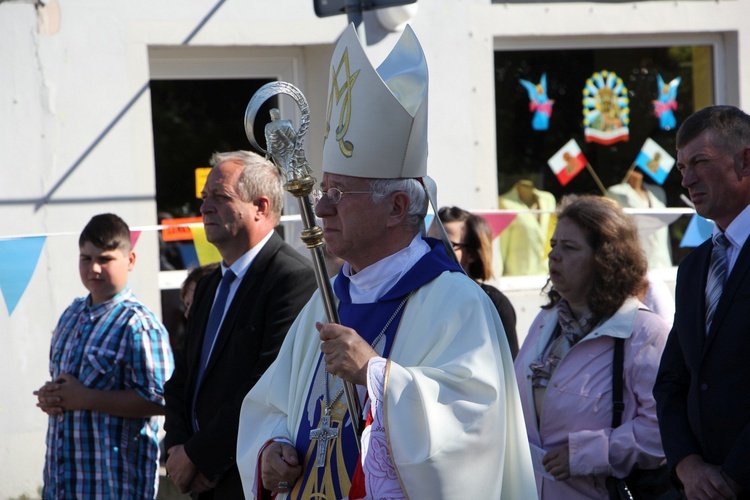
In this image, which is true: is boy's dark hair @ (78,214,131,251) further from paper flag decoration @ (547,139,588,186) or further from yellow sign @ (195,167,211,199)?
paper flag decoration @ (547,139,588,186)

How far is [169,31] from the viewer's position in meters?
7.49

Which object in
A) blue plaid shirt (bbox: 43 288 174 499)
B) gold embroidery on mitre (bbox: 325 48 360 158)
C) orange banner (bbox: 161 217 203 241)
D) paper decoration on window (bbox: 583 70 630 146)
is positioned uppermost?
paper decoration on window (bbox: 583 70 630 146)

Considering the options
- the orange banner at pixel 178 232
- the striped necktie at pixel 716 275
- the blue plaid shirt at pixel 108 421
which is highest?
the orange banner at pixel 178 232

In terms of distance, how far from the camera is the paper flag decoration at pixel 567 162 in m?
8.75

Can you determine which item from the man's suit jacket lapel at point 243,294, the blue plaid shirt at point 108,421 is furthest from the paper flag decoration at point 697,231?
the blue plaid shirt at point 108,421

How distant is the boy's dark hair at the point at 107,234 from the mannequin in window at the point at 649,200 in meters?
4.55

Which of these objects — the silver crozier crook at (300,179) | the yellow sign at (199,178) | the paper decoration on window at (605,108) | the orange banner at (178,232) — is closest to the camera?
the silver crozier crook at (300,179)

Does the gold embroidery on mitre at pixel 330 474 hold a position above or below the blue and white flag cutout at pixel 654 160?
below

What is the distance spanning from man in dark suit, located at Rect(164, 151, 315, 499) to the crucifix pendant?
1.13 metres

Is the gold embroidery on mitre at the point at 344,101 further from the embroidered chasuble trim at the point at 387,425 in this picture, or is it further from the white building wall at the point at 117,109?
the white building wall at the point at 117,109

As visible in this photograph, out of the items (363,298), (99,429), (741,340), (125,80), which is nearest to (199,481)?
(99,429)

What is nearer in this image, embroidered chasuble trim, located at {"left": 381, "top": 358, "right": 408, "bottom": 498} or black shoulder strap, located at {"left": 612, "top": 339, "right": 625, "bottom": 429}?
embroidered chasuble trim, located at {"left": 381, "top": 358, "right": 408, "bottom": 498}

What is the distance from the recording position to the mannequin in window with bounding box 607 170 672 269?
8.91 m

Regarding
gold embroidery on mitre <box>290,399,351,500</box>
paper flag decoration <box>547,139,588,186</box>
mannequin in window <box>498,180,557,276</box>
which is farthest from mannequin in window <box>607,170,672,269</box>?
gold embroidery on mitre <box>290,399,351,500</box>
